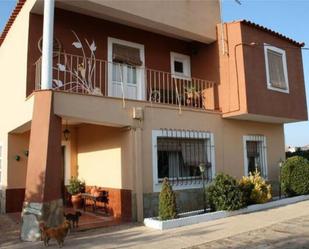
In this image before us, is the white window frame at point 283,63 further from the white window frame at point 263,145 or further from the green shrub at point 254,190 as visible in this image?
the green shrub at point 254,190

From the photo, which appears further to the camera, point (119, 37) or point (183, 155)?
point (119, 37)

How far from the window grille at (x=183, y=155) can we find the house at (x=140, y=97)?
0.03 m

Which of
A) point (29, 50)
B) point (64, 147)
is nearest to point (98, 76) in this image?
point (29, 50)

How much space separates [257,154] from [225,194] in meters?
4.02

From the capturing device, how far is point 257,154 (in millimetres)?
13359

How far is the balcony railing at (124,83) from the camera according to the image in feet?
34.0

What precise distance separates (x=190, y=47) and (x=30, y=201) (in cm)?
843

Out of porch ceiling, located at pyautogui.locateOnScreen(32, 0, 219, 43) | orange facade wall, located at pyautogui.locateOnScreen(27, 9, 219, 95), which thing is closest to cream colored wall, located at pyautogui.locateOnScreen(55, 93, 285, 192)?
orange facade wall, located at pyautogui.locateOnScreen(27, 9, 219, 95)

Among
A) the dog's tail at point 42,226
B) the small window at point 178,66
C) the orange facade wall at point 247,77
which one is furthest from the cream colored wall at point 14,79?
the orange facade wall at point 247,77

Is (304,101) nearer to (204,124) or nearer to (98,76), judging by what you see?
(204,124)

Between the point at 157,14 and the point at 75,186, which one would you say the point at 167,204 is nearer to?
the point at 75,186

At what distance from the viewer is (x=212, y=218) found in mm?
9562

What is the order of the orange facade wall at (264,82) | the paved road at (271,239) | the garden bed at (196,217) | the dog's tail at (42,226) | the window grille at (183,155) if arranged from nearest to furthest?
the paved road at (271,239), the dog's tail at (42,226), the garden bed at (196,217), the window grille at (183,155), the orange facade wall at (264,82)

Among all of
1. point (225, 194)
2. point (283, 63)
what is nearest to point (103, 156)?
point (225, 194)
